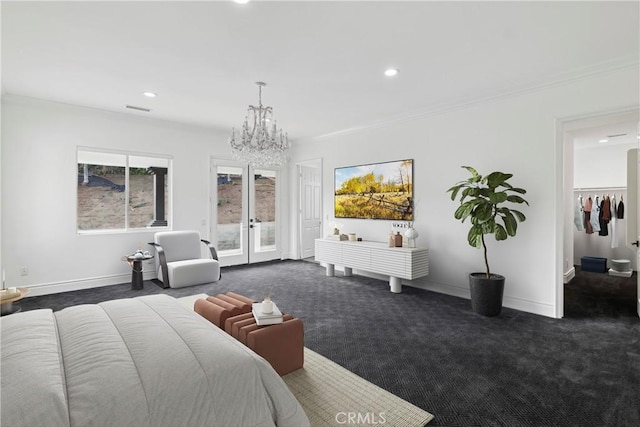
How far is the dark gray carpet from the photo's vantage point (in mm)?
2199

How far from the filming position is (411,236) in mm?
5016

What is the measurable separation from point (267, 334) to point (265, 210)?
522 centimetres

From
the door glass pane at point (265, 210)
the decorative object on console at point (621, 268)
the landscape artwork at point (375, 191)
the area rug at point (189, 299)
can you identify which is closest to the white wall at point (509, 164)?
the landscape artwork at point (375, 191)

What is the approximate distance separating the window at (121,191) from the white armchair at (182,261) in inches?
21.5

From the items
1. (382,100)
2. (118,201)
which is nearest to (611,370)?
(382,100)

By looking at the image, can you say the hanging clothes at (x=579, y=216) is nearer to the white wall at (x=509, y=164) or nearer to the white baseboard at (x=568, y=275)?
the white baseboard at (x=568, y=275)

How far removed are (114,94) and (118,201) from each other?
193 cm

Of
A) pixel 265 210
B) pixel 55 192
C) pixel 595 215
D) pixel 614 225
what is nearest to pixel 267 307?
pixel 55 192

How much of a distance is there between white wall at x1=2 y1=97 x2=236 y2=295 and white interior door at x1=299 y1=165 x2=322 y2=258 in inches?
123

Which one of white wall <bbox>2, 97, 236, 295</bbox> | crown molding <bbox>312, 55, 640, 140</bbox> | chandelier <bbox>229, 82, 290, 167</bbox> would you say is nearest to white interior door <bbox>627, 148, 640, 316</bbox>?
crown molding <bbox>312, 55, 640, 140</bbox>

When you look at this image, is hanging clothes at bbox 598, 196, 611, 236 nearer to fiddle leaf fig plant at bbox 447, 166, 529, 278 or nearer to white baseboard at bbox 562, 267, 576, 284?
white baseboard at bbox 562, 267, 576, 284

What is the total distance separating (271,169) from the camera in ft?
24.9

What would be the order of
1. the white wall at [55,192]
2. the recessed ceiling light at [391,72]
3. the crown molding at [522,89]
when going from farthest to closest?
the white wall at [55,192]
the recessed ceiling light at [391,72]
the crown molding at [522,89]

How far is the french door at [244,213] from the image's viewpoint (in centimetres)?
681
